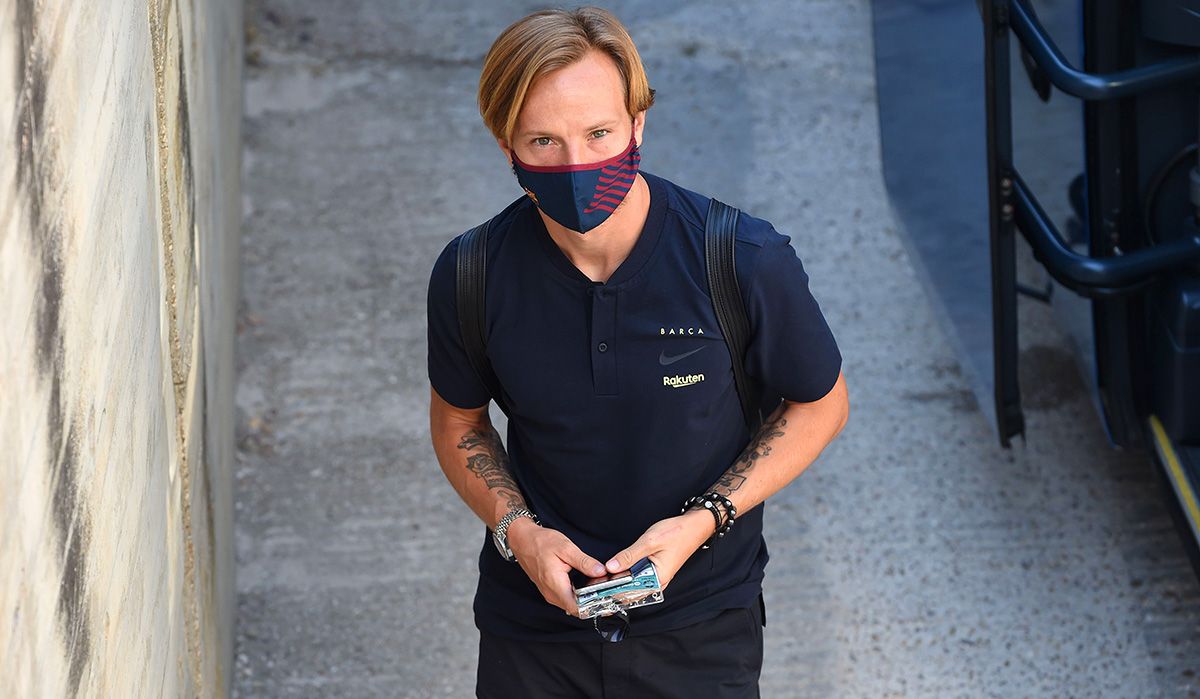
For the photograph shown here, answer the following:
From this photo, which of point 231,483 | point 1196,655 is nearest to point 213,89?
point 231,483

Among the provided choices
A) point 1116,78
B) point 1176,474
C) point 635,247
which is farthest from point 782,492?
point 635,247

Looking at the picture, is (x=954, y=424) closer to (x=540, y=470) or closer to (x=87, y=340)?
(x=540, y=470)

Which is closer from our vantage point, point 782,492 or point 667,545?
point 667,545

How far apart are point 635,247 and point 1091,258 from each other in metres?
1.74

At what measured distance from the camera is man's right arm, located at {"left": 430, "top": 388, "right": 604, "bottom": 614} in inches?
81.9

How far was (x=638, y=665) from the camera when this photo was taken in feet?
7.27

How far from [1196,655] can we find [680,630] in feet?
6.39

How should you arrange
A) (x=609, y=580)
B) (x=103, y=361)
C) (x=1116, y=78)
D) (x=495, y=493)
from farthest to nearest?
(x=1116, y=78) < (x=495, y=493) < (x=609, y=580) < (x=103, y=361)

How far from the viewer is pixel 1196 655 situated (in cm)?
360

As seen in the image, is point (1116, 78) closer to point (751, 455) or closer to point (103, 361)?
point (751, 455)

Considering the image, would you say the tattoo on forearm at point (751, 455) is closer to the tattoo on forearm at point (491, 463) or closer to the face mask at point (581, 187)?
the tattoo on forearm at point (491, 463)

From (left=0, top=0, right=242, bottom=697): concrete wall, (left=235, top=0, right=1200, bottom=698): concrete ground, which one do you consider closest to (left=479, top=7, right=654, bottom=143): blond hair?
(left=0, top=0, right=242, bottom=697): concrete wall

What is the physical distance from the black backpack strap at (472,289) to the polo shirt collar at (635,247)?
3.5 inches

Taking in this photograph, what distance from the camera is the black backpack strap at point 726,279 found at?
6.79 ft
